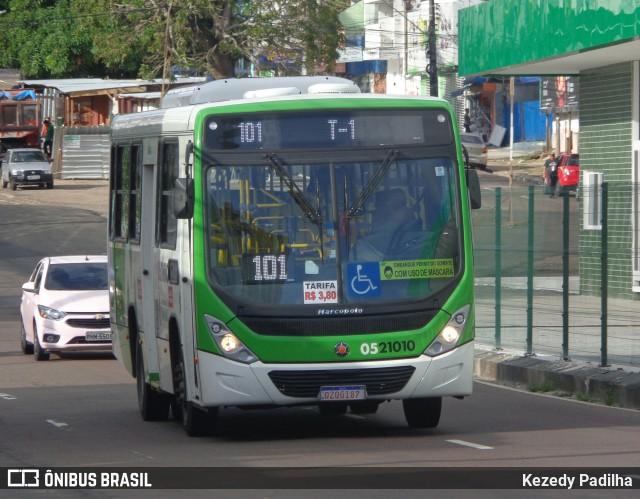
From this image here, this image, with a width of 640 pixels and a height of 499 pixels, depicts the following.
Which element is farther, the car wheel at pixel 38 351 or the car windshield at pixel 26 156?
the car windshield at pixel 26 156

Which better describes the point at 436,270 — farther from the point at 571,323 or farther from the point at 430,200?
the point at 571,323

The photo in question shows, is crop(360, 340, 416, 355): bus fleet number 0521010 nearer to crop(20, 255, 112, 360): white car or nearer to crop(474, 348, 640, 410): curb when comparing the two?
crop(474, 348, 640, 410): curb

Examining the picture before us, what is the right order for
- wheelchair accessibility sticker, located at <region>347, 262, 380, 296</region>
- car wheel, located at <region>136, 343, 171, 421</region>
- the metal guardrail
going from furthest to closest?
the metal guardrail
car wheel, located at <region>136, 343, 171, 421</region>
wheelchair accessibility sticker, located at <region>347, 262, 380, 296</region>

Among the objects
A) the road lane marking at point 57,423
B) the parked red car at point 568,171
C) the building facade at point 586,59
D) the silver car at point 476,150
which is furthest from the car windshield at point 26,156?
the road lane marking at point 57,423

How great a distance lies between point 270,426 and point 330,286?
231cm

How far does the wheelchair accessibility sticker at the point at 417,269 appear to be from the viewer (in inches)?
452

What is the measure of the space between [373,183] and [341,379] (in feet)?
5.44

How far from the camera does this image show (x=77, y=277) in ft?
74.4

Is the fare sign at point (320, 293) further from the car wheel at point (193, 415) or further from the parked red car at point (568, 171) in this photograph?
the parked red car at point (568, 171)

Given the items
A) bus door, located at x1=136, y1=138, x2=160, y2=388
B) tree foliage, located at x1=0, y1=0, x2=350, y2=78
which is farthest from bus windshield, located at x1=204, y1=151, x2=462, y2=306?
tree foliage, located at x1=0, y1=0, x2=350, y2=78

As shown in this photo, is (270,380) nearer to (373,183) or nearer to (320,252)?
(320,252)

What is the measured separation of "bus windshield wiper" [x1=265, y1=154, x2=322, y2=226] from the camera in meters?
11.4

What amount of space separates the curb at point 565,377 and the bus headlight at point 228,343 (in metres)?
5.10

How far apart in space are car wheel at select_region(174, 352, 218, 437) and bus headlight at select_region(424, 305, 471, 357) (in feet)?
6.52
